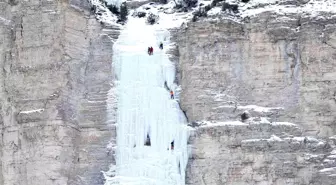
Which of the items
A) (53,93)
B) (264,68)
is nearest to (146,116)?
(53,93)

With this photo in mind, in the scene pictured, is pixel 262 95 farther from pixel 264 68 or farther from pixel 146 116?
pixel 146 116

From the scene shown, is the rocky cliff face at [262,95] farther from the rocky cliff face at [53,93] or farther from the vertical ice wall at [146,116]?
the rocky cliff face at [53,93]

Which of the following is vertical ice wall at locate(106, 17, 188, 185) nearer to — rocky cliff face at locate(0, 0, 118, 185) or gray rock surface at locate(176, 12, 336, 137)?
rocky cliff face at locate(0, 0, 118, 185)

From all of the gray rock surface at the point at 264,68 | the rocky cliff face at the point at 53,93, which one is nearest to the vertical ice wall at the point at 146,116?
the rocky cliff face at the point at 53,93

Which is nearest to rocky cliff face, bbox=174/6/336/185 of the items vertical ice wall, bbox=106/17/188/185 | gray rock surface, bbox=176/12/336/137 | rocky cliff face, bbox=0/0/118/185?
gray rock surface, bbox=176/12/336/137

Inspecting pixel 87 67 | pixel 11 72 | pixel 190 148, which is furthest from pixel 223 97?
pixel 11 72
